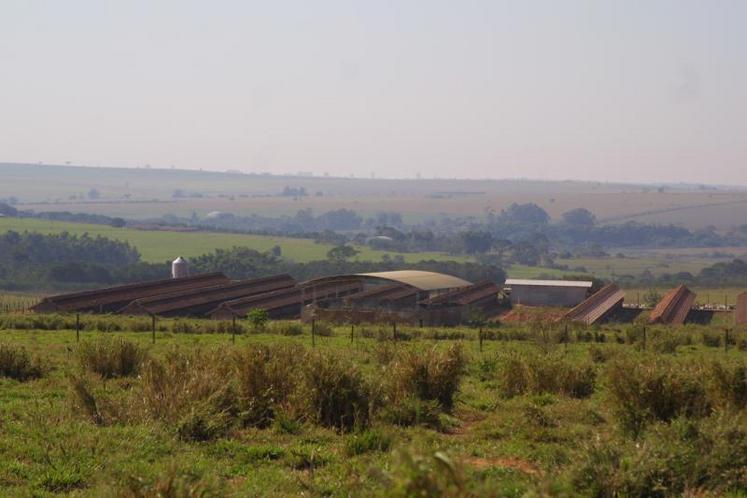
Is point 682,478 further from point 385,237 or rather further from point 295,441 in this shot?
point 385,237

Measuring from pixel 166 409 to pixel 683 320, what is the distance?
3779cm

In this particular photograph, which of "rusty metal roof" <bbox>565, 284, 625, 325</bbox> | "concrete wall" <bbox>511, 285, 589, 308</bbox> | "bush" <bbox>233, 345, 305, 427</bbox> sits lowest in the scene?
"concrete wall" <bbox>511, 285, 589, 308</bbox>

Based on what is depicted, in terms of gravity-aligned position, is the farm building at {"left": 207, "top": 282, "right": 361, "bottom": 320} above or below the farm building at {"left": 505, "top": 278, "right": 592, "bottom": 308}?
above

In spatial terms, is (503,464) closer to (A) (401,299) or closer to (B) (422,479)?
(B) (422,479)

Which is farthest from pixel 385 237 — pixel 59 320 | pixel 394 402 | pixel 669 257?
pixel 394 402

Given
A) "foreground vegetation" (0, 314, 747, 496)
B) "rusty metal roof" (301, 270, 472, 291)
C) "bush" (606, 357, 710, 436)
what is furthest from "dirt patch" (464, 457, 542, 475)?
"rusty metal roof" (301, 270, 472, 291)

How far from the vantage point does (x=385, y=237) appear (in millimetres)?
149625

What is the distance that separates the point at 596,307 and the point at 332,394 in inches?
1462

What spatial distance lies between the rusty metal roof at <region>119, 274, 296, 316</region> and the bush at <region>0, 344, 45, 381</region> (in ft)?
75.7

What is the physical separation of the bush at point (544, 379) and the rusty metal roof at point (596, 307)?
2427 centimetres

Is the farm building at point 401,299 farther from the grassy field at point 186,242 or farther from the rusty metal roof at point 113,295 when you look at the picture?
the grassy field at point 186,242

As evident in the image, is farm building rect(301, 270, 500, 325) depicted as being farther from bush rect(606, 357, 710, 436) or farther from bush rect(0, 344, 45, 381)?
bush rect(606, 357, 710, 436)

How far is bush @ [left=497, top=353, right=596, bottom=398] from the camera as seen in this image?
50.8 ft

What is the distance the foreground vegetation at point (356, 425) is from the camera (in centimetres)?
847
